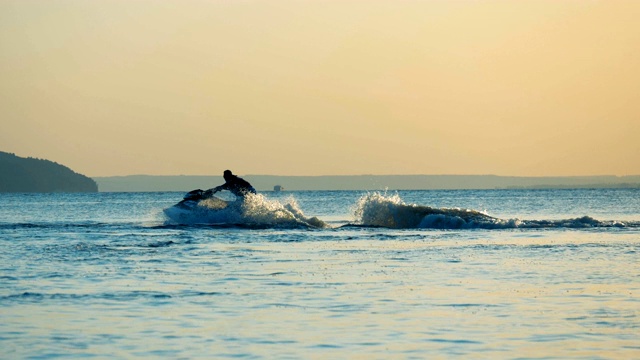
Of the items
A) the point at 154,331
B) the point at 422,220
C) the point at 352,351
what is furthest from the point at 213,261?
the point at 422,220

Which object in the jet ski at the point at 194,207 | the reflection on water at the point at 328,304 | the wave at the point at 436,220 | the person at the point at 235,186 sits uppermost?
the person at the point at 235,186

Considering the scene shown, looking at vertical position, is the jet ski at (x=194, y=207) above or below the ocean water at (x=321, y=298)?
above

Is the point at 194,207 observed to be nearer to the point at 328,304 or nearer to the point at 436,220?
the point at 436,220

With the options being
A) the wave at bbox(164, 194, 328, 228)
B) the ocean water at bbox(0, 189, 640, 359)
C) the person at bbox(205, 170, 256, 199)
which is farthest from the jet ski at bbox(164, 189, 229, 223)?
the ocean water at bbox(0, 189, 640, 359)

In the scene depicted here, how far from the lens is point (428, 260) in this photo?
2909 cm

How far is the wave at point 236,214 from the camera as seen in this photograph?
2045 inches

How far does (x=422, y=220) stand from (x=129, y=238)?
17096 millimetres

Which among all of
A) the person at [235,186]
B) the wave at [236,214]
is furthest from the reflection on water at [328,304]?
the wave at [236,214]

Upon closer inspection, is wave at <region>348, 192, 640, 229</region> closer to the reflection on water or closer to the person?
the person

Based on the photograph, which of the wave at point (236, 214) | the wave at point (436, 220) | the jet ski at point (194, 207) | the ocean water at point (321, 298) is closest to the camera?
the ocean water at point (321, 298)

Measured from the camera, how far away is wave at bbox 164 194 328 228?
170ft

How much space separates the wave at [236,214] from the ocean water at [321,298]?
1202cm

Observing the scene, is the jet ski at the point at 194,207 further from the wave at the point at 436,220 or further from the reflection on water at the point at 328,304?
the reflection on water at the point at 328,304

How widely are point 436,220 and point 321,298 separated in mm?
31615
